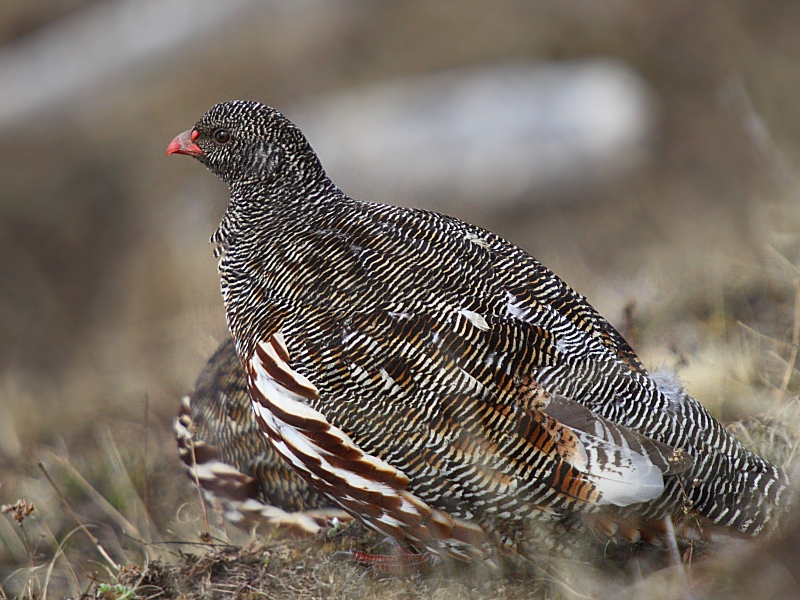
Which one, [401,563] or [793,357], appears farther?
[793,357]

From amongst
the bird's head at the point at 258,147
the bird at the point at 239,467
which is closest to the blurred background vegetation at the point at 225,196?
the bird at the point at 239,467

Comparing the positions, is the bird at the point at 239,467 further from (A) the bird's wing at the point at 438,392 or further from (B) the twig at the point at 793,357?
(B) the twig at the point at 793,357

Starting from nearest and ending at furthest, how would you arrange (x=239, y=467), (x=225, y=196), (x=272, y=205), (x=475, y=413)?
(x=475, y=413), (x=272, y=205), (x=239, y=467), (x=225, y=196)

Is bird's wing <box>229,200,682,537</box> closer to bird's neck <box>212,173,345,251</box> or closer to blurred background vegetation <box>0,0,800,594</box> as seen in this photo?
bird's neck <box>212,173,345,251</box>

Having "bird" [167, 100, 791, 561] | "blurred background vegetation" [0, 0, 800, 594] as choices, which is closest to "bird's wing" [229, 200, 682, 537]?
"bird" [167, 100, 791, 561]

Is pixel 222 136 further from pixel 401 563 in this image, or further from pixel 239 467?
pixel 401 563

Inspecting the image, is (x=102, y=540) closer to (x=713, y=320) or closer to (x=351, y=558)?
(x=351, y=558)

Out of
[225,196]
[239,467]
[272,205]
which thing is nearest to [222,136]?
[272,205]
